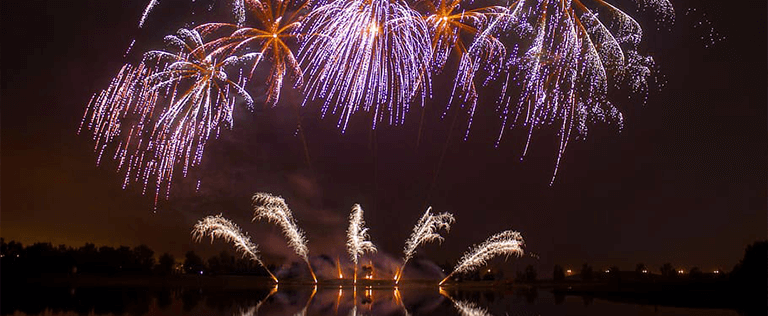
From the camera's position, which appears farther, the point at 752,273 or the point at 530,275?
the point at 530,275

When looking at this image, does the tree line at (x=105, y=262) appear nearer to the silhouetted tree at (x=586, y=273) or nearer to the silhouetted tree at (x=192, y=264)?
the silhouetted tree at (x=192, y=264)

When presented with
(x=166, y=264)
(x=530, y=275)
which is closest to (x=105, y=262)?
(x=166, y=264)

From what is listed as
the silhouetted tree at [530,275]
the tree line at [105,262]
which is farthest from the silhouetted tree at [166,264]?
the silhouetted tree at [530,275]

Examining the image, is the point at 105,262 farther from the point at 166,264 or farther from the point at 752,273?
the point at 752,273

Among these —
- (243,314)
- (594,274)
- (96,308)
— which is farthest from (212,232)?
(594,274)

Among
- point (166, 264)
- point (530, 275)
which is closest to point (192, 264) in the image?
point (166, 264)

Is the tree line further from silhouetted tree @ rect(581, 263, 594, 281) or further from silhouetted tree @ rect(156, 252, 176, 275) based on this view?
silhouetted tree @ rect(581, 263, 594, 281)

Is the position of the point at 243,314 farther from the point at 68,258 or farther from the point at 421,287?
the point at 68,258

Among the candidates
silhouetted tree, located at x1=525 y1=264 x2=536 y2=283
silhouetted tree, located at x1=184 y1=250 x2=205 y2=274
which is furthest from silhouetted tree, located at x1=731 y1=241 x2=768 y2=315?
silhouetted tree, located at x1=184 y1=250 x2=205 y2=274
